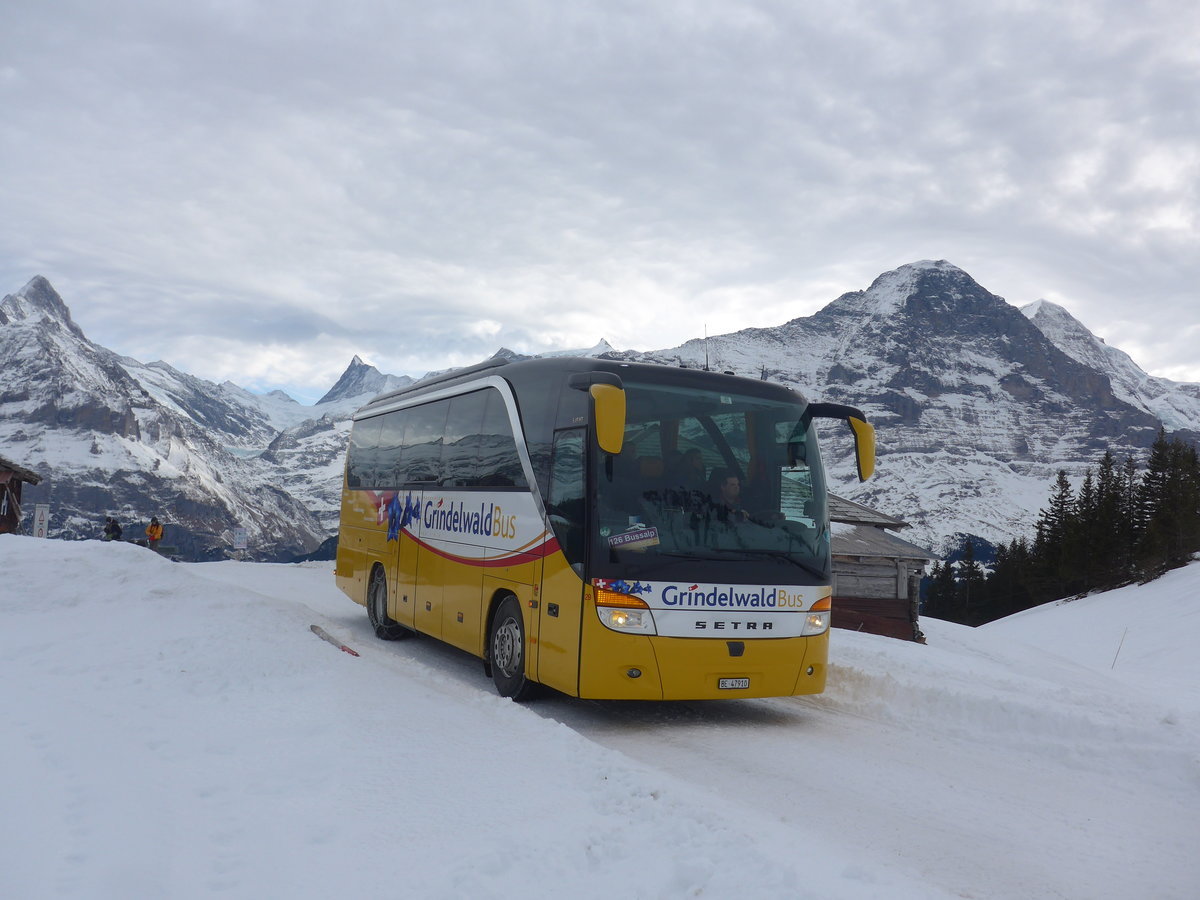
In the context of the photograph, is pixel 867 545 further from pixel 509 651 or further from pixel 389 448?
pixel 509 651

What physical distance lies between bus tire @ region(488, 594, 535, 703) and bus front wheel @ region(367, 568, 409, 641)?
3833mm

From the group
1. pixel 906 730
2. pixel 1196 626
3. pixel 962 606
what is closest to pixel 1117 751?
pixel 906 730

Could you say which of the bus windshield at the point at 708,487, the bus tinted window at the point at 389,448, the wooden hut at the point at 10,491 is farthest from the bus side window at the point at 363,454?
the wooden hut at the point at 10,491

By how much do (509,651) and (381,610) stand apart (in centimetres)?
474

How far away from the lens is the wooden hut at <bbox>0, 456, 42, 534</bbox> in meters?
43.2

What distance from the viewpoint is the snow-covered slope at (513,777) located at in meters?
4.36

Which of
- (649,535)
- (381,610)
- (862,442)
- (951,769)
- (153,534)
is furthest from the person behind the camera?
(153,534)

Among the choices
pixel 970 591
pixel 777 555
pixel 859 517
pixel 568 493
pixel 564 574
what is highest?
pixel 568 493

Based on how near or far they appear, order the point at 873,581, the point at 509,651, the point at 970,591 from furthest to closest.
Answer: the point at 970,591, the point at 873,581, the point at 509,651

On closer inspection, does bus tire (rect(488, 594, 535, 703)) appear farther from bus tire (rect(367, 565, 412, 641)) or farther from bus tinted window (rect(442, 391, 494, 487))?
bus tire (rect(367, 565, 412, 641))

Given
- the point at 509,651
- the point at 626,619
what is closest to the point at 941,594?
the point at 509,651

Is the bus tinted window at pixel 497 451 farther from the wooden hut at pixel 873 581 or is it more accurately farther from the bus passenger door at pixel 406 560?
the wooden hut at pixel 873 581

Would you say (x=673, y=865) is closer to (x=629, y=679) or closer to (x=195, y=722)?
(x=629, y=679)

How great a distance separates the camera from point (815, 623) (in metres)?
8.30
